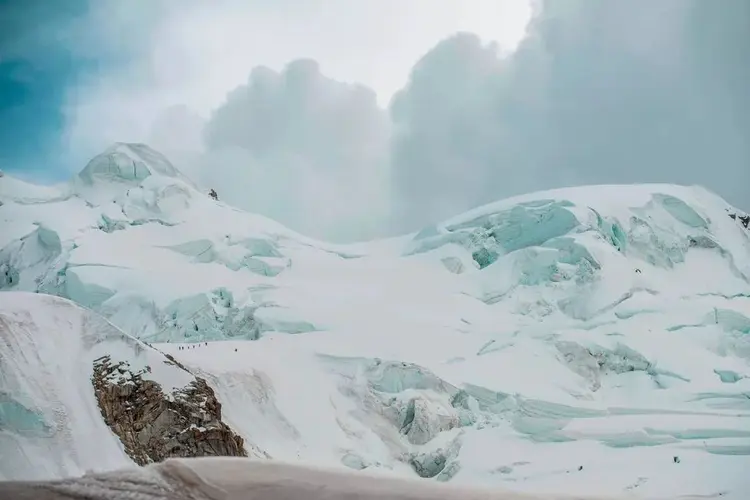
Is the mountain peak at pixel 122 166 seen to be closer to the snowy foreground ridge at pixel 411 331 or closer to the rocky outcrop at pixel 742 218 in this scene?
the snowy foreground ridge at pixel 411 331

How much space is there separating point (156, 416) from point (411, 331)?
1704 cm

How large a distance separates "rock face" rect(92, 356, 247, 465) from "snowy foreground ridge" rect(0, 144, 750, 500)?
1.21ft

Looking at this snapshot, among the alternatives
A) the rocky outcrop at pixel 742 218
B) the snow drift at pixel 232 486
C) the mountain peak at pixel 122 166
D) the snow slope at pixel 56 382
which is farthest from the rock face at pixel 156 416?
the rocky outcrop at pixel 742 218

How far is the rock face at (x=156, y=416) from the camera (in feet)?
55.5

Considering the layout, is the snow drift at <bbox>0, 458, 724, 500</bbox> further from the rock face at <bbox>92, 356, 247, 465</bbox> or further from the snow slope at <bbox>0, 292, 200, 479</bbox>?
the rock face at <bbox>92, 356, 247, 465</bbox>

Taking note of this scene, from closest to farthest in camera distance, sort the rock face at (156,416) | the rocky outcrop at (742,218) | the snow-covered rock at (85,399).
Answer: the snow-covered rock at (85,399), the rock face at (156,416), the rocky outcrop at (742,218)

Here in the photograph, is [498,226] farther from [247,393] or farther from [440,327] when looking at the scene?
[247,393]

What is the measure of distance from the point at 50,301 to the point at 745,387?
26.4 metres

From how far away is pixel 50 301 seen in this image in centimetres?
1845

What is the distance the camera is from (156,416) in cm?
1788

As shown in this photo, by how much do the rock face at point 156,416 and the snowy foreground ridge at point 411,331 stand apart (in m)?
0.37

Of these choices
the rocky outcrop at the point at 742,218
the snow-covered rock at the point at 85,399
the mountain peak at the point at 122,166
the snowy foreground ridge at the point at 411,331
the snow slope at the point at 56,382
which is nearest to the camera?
the snow slope at the point at 56,382

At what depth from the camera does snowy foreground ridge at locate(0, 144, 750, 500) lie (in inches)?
734

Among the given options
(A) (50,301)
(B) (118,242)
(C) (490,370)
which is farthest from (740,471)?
(B) (118,242)
